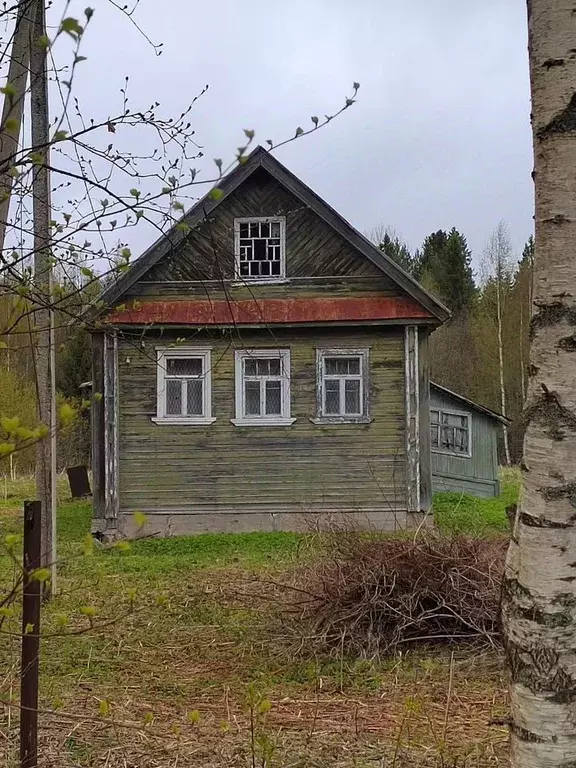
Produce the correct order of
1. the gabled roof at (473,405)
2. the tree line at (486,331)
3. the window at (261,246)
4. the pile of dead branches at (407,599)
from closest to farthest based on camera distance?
the pile of dead branches at (407,599), the window at (261,246), the gabled roof at (473,405), the tree line at (486,331)

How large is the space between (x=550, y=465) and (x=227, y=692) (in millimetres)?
3448

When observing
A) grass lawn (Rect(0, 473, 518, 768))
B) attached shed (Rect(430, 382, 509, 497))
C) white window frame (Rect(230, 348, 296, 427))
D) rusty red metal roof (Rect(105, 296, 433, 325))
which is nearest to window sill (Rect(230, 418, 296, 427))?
white window frame (Rect(230, 348, 296, 427))

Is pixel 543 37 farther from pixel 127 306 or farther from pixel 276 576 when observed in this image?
pixel 276 576

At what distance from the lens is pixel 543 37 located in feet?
7.88

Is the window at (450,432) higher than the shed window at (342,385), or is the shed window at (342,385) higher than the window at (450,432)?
the shed window at (342,385)

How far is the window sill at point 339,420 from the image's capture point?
12703mm

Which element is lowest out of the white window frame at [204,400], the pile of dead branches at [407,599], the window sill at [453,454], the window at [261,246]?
the pile of dead branches at [407,599]

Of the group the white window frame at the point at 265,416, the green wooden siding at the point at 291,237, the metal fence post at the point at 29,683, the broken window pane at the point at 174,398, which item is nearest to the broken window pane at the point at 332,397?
the white window frame at the point at 265,416

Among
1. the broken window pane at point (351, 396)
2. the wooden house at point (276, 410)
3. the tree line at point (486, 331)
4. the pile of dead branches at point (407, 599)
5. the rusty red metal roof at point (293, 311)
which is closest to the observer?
the pile of dead branches at point (407, 599)

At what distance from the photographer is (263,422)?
502 inches

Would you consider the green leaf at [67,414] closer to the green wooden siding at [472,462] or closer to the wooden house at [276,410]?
the wooden house at [276,410]

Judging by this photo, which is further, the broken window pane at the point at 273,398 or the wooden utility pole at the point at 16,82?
the broken window pane at the point at 273,398

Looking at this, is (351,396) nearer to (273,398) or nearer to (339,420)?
(339,420)

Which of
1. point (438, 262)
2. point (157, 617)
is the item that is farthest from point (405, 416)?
point (438, 262)
